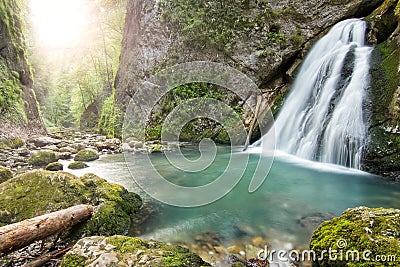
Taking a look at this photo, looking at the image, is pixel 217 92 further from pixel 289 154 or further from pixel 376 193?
pixel 376 193

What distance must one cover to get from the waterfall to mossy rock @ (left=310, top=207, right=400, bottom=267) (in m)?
4.45

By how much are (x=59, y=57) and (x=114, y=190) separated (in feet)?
120

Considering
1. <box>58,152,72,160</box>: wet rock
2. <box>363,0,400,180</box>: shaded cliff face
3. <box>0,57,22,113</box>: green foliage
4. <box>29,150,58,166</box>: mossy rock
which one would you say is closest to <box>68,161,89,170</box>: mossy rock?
<box>29,150,58,166</box>: mossy rock

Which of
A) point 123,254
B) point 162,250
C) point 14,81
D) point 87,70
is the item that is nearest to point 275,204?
point 162,250

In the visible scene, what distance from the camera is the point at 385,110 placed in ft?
18.7

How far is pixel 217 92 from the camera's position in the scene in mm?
12430

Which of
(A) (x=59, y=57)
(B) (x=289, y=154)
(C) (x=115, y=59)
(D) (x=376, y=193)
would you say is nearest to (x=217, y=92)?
(B) (x=289, y=154)

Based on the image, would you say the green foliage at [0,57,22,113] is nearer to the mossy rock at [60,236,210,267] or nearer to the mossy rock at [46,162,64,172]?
the mossy rock at [46,162,64,172]

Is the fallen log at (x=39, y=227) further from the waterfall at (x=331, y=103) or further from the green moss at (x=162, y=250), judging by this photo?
the waterfall at (x=331, y=103)

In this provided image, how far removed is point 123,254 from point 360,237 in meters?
2.10

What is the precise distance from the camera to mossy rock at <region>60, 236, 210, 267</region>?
211 cm

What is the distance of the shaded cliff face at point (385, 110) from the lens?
5.31 meters

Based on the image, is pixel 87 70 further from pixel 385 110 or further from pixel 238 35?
pixel 385 110

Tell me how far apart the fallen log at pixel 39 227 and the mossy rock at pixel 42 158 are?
6114 mm
